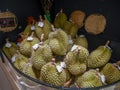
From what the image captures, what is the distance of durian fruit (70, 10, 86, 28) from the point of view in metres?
1.18

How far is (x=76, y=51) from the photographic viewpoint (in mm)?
872

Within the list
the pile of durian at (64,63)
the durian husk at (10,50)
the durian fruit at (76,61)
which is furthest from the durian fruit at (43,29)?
the durian fruit at (76,61)

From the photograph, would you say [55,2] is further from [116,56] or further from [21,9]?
[116,56]

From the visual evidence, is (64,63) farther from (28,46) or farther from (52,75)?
(28,46)

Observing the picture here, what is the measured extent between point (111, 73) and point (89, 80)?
107 mm

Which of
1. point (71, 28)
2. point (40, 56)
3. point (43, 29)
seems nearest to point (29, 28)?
point (43, 29)

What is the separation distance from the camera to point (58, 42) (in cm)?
95

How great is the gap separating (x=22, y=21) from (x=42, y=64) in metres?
0.42

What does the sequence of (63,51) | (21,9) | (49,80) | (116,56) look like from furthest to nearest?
(21,9), (116,56), (63,51), (49,80)

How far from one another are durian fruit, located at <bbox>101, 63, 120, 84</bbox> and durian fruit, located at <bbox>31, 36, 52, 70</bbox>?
0.23 meters

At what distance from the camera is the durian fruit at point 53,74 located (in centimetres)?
83

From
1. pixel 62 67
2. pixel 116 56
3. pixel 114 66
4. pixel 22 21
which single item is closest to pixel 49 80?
pixel 62 67

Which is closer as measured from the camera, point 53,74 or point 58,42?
point 53,74

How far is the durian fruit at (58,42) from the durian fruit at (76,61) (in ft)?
0.20
